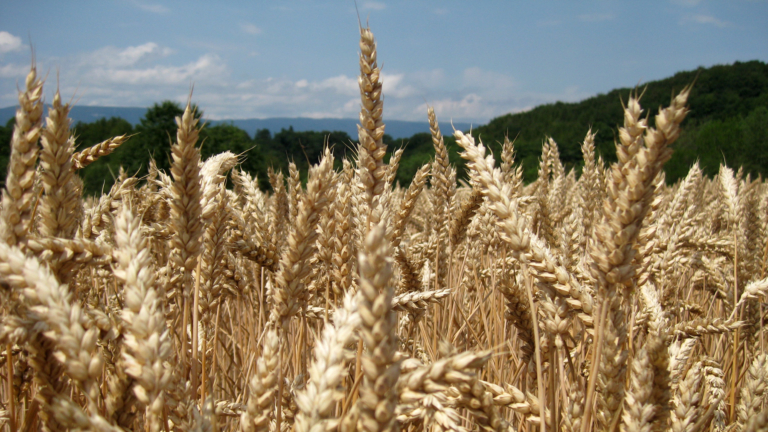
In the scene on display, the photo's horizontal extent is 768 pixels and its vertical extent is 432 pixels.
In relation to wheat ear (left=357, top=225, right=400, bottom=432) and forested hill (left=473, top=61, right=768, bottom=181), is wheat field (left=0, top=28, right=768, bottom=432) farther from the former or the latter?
forested hill (left=473, top=61, right=768, bottom=181)

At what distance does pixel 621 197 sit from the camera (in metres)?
0.97

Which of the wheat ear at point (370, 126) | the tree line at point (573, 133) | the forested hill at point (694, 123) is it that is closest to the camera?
the wheat ear at point (370, 126)

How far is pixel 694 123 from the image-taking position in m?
33.0

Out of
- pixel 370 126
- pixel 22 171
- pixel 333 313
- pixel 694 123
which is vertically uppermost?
pixel 694 123

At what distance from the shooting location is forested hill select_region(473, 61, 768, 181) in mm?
19547

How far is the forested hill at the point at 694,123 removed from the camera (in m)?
19.5

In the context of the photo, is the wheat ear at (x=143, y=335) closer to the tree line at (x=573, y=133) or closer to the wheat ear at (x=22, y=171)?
the wheat ear at (x=22, y=171)

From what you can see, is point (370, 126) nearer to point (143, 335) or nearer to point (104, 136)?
point (143, 335)

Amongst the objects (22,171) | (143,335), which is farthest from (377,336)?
(22,171)

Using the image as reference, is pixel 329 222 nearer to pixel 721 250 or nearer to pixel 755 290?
pixel 755 290

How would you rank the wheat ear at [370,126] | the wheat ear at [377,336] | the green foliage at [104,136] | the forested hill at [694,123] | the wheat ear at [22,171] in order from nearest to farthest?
1. the wheat ear at [377,336]
2. the wheat ear at [22,171]
3. the wheat ear at [370,126]
4. the forested hill at [694,123]
5. the green foliage at [104,136]

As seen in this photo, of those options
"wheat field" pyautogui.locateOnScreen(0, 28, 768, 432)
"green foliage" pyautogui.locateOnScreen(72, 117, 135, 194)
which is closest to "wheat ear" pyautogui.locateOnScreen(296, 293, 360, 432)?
"wheat field" pyautogui.locateOnScreen(0, 28, 768, 432)

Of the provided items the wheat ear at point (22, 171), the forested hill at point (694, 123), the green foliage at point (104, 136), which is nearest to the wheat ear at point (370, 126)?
the wheat ear at point (22, 171)

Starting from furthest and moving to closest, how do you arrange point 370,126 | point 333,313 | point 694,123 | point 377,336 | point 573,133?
point 573,133 → point 694,123 → point 370,126 → point 333,313 → point 377,336
